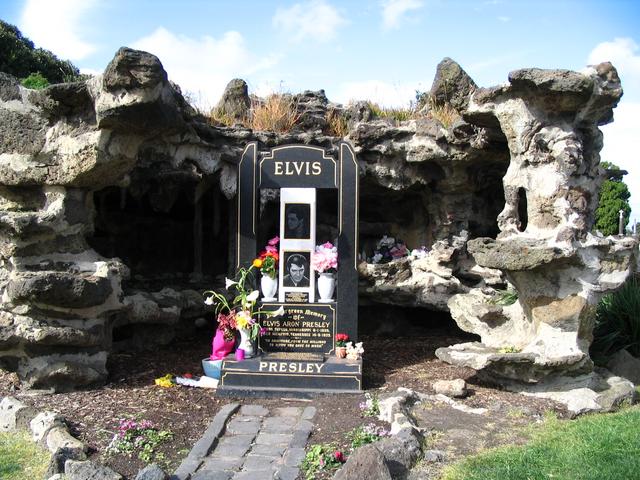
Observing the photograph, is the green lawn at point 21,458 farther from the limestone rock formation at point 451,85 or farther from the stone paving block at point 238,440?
the limestone rock formation at point 451,85

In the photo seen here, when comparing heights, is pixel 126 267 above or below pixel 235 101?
below

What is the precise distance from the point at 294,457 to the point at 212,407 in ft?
5.68

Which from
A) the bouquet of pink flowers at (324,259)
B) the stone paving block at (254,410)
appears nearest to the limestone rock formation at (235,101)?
the bouquet of pink flowers at (324,259)

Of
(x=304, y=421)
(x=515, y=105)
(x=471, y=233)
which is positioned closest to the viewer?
(x=304, y=421)

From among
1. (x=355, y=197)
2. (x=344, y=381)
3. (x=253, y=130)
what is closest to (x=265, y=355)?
(x=344, y=381)

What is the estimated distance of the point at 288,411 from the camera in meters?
5.99

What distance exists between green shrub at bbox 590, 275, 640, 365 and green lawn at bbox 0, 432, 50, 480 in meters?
6.13

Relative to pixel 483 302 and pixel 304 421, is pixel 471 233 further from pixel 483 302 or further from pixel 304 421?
pixel 304 421

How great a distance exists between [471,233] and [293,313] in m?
3.97

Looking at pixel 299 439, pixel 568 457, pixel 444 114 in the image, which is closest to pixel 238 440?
pixel 299 439

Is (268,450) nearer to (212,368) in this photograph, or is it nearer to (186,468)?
(186,468)

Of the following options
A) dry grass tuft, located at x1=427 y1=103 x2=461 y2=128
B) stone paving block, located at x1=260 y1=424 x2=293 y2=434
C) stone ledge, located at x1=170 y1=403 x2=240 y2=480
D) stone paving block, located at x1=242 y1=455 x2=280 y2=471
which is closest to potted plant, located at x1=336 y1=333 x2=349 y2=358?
stone ledge, located at x1=170 y1=403 x2=240 y2=480

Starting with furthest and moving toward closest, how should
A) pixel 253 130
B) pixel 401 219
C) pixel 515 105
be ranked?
1. pixel 401 219
2. pixel 253 130
3. pixel 515 105

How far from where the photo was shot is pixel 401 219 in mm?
10422
